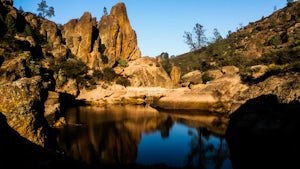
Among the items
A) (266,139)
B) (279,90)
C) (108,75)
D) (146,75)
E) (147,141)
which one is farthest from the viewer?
(146,75)

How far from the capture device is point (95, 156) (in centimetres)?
2044

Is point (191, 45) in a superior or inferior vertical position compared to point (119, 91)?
superior

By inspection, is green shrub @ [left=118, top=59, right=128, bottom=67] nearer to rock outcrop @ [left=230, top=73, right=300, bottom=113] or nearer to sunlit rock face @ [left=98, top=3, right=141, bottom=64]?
sunlit rock face @ [left=98, top=3, right=141, bottom=64]

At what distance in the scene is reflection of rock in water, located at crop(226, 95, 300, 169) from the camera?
19.1 m

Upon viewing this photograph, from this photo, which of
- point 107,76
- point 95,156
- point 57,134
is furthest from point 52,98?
point 107,76

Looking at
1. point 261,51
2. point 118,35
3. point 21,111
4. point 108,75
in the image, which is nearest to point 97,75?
point 108,75

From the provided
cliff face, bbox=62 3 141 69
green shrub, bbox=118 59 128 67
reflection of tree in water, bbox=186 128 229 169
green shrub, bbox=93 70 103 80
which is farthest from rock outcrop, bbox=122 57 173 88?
reflection of tree in water, bbox=186 128 229 169

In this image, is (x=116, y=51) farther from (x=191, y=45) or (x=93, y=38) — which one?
(x=191, y=45)

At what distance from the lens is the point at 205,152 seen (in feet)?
77.9

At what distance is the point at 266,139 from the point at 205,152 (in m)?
5.66

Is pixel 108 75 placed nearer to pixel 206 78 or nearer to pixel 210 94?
pixel 206 78

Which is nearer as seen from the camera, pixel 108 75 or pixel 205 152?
pixel 205 152

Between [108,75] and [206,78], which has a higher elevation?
[108,75]

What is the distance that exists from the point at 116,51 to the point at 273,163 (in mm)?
75352
